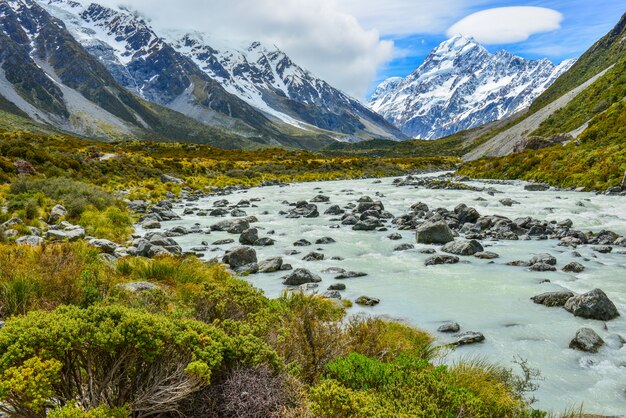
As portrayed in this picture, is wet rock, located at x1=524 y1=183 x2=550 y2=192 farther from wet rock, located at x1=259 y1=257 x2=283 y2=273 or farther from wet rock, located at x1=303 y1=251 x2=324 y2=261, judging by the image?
wet rock, located at x1=259 y1=257 x2=283 y2=273

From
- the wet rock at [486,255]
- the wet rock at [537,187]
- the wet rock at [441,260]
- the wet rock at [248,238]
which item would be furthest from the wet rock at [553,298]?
the wet rock at [537,187]

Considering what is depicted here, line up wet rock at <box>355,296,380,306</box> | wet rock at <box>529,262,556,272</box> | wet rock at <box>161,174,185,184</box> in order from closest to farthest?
wet rock at <box>355,296,380,306</box>, wet rock at <box>529,262,556,272</box>, wet rock at <box>161,174,185,184</box>

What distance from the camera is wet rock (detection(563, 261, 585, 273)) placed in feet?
45.4

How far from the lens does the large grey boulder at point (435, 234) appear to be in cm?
1894

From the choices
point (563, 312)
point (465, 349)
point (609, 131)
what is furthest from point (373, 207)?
point (609, 131)

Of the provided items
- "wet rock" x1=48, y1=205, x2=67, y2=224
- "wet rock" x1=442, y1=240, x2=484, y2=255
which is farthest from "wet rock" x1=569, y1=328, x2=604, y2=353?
"wet rock" x1=48, y1=205, x2=67, y2=224

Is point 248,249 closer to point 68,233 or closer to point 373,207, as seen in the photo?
point 68,233

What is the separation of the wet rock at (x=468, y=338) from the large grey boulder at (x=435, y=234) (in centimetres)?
1030

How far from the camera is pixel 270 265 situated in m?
14.5

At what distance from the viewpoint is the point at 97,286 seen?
7.40 metres

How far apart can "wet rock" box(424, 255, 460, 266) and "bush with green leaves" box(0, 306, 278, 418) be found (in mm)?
12126

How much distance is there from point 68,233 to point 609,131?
52.0 m

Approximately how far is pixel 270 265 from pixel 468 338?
7640 mm

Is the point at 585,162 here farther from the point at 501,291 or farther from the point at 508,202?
the point at 501,291
